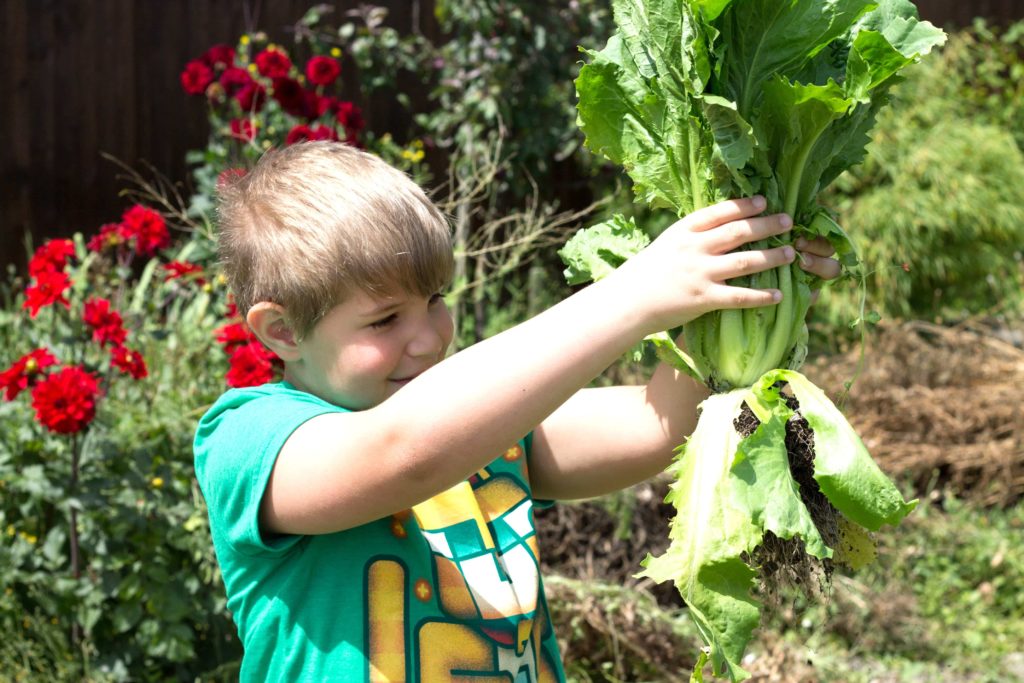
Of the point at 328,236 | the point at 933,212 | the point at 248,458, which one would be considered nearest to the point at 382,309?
the point at 328,236

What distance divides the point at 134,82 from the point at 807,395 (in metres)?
5.20

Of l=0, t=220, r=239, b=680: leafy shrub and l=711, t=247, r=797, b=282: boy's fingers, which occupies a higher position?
l=711, t=247, r=797, b=282: boy's fingers

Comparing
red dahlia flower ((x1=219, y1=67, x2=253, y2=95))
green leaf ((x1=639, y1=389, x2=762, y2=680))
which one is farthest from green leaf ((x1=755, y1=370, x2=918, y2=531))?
red dahlia flower ((x1=219, y1=67, x2=253, y2=95))

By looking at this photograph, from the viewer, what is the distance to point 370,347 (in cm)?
162

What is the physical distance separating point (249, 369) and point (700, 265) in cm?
179

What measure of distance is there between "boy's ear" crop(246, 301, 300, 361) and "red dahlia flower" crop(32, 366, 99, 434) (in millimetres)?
1602

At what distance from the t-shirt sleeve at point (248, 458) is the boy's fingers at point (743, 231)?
22.8 inches

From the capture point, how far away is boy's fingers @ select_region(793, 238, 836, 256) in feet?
5.45

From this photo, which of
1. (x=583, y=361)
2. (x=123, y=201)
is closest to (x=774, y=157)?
(x=583, y=361)

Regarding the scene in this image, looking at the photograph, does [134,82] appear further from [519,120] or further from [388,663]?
[388,663]

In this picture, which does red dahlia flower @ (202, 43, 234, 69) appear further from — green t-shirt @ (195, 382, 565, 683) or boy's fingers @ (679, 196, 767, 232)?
boy's fingers @ (679, 196, 767, 232)

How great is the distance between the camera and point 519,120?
5094 millimetres

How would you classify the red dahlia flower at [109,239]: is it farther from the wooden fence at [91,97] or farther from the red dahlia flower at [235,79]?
the wooden fence at [91,97]

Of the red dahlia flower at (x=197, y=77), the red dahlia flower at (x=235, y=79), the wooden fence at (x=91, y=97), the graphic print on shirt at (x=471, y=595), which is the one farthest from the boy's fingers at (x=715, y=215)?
the wooden fence at (x=91, y=97)
